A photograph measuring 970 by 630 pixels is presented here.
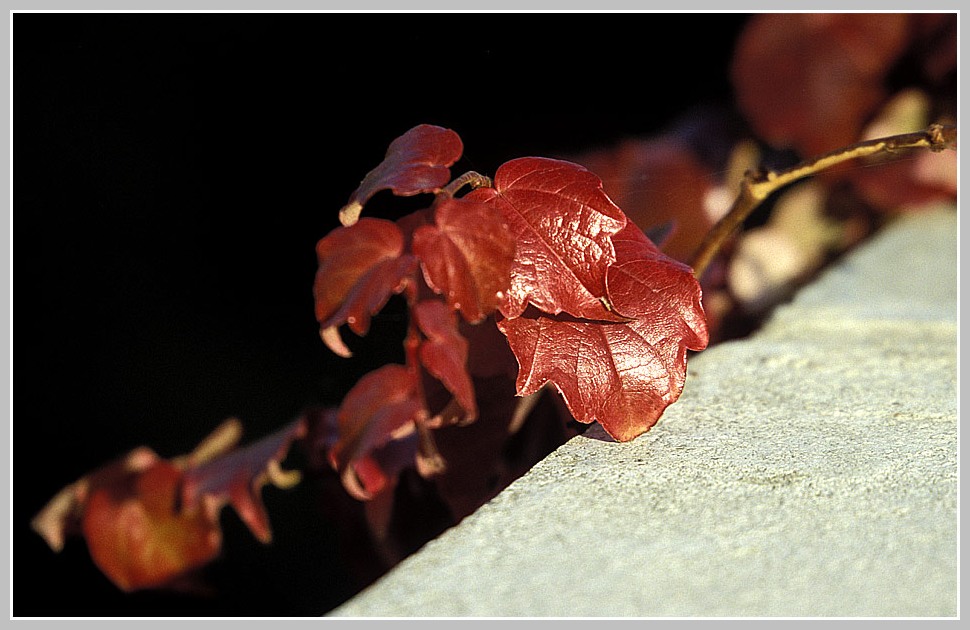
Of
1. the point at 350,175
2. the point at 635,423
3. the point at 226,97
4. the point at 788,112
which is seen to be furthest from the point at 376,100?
the point at 788,112

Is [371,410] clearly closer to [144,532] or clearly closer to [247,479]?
[247,479]

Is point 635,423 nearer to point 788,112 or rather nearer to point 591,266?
point 591,266

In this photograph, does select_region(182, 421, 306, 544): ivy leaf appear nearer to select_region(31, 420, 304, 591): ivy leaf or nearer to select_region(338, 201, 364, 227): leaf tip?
select_region(31, 420, 304, 591): ivy leaf

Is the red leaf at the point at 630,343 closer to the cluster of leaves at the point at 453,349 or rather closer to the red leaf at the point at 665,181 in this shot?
the cluster of leaves at the point at 453,349

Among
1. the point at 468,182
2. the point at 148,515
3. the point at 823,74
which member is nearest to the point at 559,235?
the point at 468,182

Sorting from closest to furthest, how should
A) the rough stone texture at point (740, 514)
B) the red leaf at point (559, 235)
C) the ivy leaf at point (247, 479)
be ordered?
the rough stone texture at point (740, 514) → the red leaf at point (559, 235) → the ivy leaf at point (247, 479)

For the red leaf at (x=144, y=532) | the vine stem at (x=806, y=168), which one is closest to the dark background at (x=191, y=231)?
the red leaf at (x=144, y=532)
